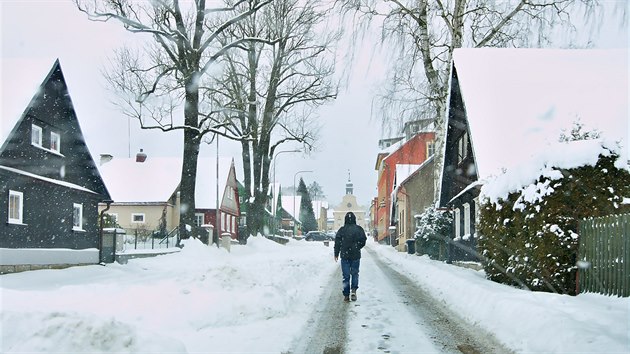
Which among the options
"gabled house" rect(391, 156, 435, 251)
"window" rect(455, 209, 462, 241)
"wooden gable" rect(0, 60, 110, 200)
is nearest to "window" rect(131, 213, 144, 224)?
"gabled house" rect(391, 156, 435, 251)

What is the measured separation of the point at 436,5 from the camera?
21.3 meters

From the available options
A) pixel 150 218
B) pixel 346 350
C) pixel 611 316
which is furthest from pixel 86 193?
pixel 150 218

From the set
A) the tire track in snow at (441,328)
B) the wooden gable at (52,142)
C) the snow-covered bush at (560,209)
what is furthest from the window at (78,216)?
the snow-covered bush at (560,209)

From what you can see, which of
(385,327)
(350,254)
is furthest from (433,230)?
(385,327)

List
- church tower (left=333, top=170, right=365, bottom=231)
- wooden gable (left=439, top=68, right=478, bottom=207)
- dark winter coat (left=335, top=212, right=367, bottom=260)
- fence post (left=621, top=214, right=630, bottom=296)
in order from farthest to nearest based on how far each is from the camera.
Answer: church tower (left=333, top=170, right=365, bottom=231)
wooden gable (left=439, top=68, right=478, bottom=207)
dark winter coat (left=335, top=212, right=367, bottom=260)
fence post (left=621, top=214, right=630, bottom=296)

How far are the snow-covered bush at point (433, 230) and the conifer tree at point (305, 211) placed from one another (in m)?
76.6

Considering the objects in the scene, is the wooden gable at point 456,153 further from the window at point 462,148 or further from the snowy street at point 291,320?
the snowy street at point 291,320

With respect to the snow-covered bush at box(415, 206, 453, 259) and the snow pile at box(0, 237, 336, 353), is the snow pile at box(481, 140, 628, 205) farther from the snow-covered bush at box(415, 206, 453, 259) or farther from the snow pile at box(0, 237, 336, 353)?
the snow-covered bush at box(415, 206, 453, 259)

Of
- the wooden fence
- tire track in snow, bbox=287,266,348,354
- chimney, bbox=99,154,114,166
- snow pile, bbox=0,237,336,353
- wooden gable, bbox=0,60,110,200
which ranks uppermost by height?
chimney, bbox=99,154,114,166

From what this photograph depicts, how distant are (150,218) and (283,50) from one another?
19851 mm

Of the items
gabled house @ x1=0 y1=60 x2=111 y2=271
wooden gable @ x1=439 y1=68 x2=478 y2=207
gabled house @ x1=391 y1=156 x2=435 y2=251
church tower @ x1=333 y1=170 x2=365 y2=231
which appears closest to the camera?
gabled house @ x1=0 y1=60 x2=111 y2=271

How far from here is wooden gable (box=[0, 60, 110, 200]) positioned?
16.8m

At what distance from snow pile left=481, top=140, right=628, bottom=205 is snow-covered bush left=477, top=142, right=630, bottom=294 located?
0.02m

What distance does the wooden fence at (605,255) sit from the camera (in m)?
8.74
